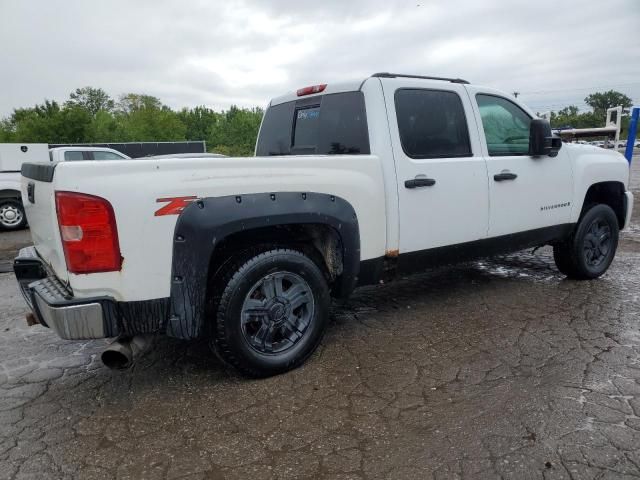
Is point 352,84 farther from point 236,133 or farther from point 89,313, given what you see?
point 236,133

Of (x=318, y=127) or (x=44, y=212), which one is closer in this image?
(x=44, y=212)

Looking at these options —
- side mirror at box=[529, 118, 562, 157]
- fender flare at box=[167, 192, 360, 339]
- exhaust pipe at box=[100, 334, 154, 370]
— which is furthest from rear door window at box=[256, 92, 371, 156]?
exhaust pipe at box=[100, 334, 154, 370]

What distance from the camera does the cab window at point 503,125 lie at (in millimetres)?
4152

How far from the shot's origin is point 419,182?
141 inches

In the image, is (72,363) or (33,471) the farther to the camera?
(72,363)

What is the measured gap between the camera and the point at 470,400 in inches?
111

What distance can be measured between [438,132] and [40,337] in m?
3.63

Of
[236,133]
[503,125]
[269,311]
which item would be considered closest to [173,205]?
[269,311]

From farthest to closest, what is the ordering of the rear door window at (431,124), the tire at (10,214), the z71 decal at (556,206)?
the tire at (10,214), the z71 decal at (556,206), the rear door window at (431,124)

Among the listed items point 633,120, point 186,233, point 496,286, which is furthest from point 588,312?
point 633,120

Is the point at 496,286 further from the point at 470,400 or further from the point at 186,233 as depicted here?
the point at 186,233

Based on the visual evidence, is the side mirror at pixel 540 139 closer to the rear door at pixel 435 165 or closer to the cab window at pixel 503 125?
the cab window at pixel 503 125

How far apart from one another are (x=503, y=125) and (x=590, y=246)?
1798 millimetres

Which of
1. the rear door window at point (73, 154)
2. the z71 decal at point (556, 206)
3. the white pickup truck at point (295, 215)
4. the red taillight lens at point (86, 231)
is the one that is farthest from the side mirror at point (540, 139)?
the rear door window at point (73, 154)
